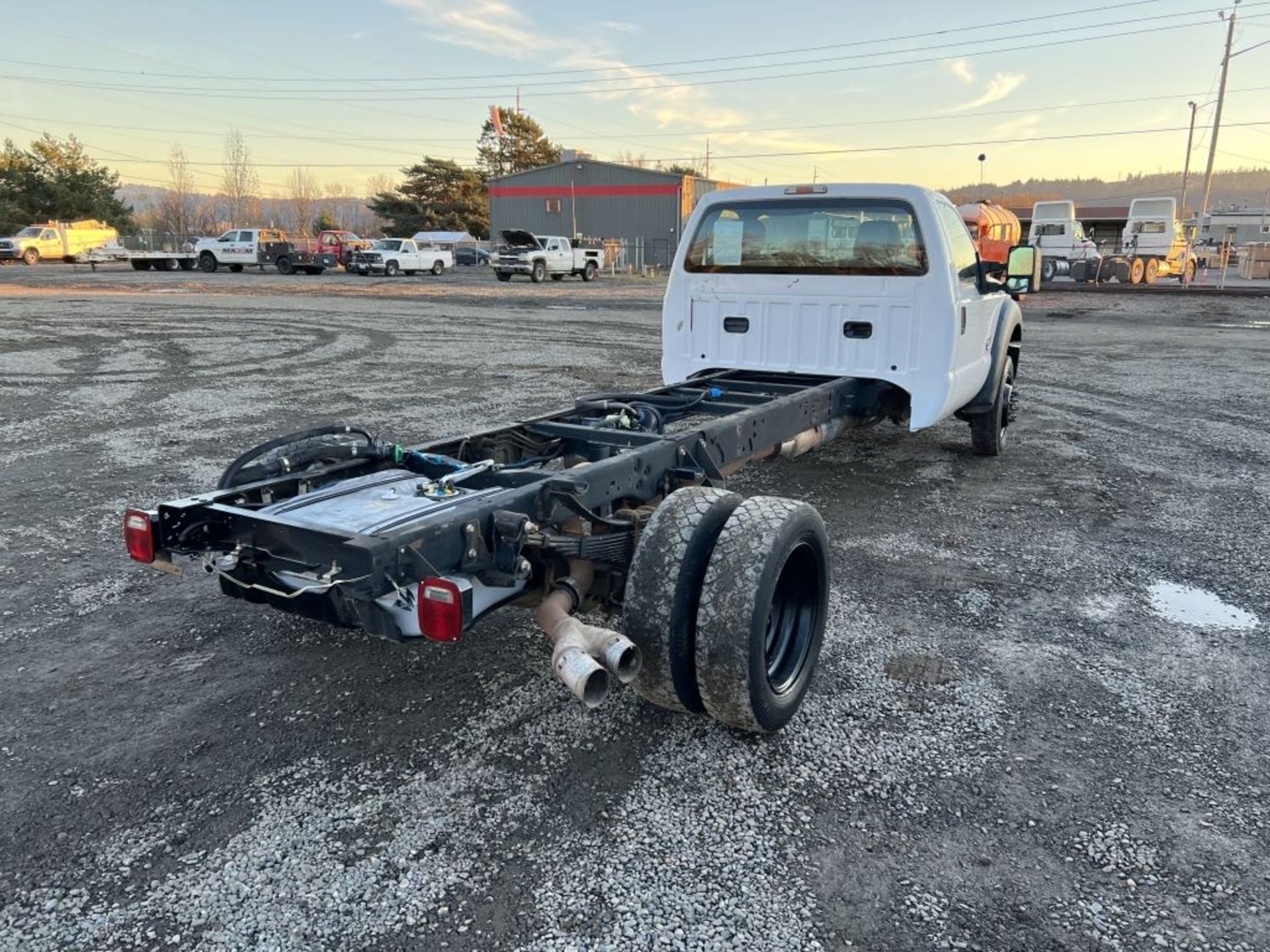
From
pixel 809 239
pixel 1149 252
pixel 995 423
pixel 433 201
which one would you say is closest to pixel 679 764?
pixel 809 239

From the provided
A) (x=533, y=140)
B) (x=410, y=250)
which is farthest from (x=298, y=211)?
(x=410, y=250)

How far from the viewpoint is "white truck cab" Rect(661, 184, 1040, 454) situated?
6.04m

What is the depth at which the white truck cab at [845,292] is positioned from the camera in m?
6.04

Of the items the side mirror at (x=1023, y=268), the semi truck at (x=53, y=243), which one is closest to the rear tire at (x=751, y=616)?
the side mirror at (x=1023, y=268)

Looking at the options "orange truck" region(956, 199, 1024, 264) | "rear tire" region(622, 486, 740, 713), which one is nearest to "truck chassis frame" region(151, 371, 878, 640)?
"rear tire" region(622, 486, 740, 713)

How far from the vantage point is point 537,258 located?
37625mm

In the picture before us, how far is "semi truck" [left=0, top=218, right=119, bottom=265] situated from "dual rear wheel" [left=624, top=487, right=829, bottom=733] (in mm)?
52530

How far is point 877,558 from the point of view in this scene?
536 centimetres

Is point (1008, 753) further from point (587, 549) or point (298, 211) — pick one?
point (298, 211)

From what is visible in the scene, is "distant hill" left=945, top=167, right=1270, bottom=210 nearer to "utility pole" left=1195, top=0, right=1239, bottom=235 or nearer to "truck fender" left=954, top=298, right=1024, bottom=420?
"utility pole" left=1195, top=0, right=1239, bottom=235

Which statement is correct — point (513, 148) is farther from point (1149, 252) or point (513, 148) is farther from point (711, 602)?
point (711, 602)

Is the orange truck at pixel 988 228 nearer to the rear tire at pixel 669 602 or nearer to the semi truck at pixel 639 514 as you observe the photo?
the semi truck at pixel 639 514

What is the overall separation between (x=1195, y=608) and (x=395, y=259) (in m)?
40.7

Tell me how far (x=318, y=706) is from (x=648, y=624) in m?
1.46
